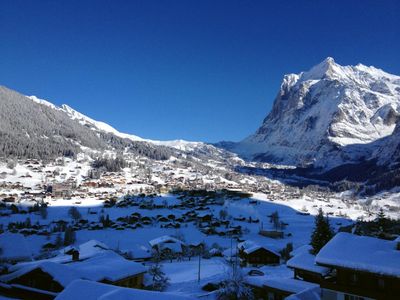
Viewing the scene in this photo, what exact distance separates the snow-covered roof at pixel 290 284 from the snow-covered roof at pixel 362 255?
11013 millimetres

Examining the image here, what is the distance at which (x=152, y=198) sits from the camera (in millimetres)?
170125

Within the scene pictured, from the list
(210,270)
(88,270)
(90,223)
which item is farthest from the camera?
(90,223)

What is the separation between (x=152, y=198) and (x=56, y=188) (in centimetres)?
5034

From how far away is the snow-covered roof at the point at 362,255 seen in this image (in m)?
19.9

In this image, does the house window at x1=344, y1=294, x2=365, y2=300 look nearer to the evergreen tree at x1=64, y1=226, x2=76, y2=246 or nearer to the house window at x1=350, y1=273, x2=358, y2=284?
the house window at x1=350, y1=273, x2=358, y2=284

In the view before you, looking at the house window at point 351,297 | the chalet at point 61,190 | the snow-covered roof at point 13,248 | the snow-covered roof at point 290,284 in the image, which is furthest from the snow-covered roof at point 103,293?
the chalet at point 61,190

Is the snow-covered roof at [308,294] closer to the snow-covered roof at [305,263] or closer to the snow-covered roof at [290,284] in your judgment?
the snow-covered roof at [290,284]

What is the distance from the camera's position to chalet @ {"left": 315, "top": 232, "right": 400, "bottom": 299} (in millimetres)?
19984

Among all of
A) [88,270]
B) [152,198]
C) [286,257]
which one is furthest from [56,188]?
[88,270]

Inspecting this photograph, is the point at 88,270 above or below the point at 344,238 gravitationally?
below

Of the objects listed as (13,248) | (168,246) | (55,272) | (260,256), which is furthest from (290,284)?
(168,246)

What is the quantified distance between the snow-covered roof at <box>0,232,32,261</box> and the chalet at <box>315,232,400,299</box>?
3059 cm

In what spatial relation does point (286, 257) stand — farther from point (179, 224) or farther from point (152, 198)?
point (152, 198)

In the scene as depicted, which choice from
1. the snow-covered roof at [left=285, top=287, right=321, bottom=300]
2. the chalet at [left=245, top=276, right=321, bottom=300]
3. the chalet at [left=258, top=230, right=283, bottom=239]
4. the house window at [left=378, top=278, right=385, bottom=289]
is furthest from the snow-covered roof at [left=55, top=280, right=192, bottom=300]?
the chalet at [left=258, top=230, right=283, bottom=239]
